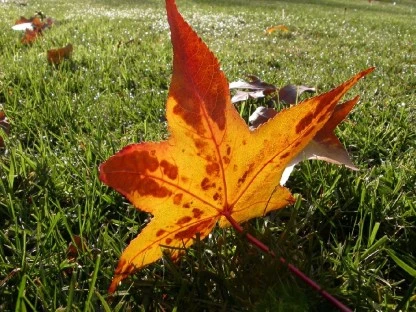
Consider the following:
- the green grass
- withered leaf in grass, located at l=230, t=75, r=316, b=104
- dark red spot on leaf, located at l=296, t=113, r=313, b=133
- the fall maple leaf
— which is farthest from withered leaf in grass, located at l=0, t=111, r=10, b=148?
dark red spot on leaf, located at l=296, t=113, r=313, b=133

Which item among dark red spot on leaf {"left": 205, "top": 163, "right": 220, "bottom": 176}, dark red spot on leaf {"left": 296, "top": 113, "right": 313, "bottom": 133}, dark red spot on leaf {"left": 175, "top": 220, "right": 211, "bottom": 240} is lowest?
dark red spot on leaf {"left": 175, "top": 220, "right": 211, "bottom": 240}

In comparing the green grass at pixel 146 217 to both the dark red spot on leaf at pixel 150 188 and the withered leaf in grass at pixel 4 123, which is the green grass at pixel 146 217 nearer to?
the withered leaf in grass at pixel 4 123

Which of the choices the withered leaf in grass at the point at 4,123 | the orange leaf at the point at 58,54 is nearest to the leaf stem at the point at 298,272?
the withered leaf in grass at the point at 4,123

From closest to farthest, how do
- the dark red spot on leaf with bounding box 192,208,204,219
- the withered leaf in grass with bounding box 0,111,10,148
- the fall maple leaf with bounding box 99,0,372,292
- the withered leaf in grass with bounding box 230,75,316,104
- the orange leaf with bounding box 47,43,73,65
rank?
the fall maple leaf with bounding box 99,0,372,292, the dark red spot on leaf with bounding box 192,208,204,219, the withered leaf in grass with bounding box 0,111,10,148, the withered leaf in grass with bounding box 230,75,316,104, the orange leaf with bounding box 47,43,73,65

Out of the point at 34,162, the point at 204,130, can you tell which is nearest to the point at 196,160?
the point at 204,130

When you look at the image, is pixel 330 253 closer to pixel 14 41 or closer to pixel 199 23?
pixel 14 41

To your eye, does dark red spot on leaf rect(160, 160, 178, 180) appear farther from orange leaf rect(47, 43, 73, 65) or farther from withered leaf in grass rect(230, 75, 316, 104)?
orange leaf rect(47, 43, 73, 65)

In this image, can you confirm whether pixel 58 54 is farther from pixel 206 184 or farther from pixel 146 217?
pixel 206 184
